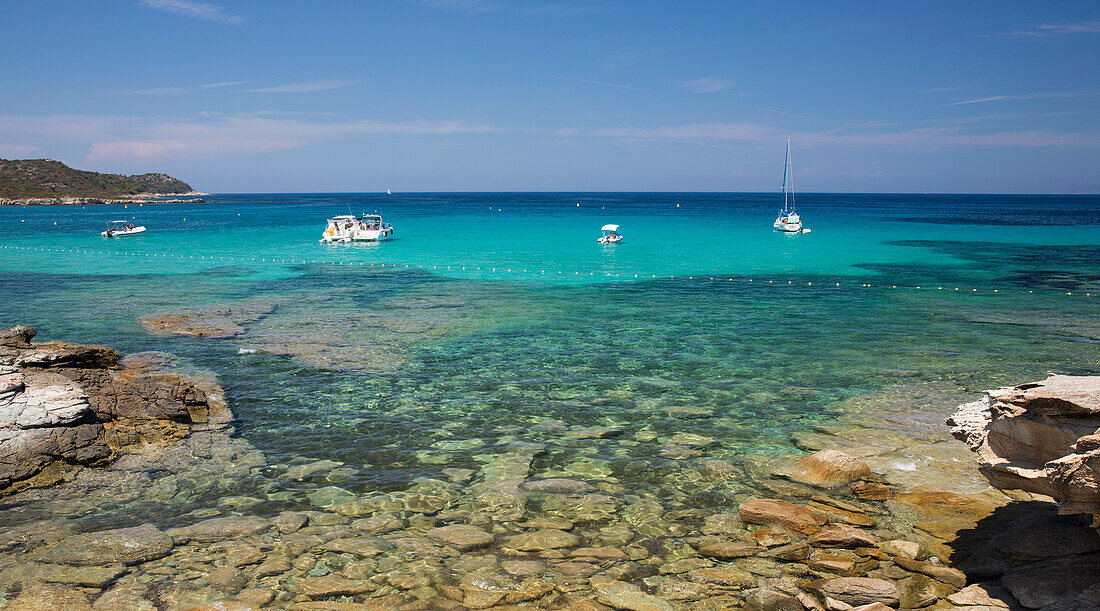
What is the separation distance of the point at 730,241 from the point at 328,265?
35.7 metres

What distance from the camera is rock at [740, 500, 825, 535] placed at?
8.28 m

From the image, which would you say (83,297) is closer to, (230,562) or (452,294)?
(452,294)

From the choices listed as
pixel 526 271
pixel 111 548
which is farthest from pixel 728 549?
pixel 526 271

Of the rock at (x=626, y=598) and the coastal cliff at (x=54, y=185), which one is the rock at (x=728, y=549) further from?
the coastal cliff at (x=54, y=185)

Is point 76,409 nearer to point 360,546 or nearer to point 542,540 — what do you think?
point 360,546

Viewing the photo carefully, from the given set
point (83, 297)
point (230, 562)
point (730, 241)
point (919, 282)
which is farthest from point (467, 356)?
point (730, 241)

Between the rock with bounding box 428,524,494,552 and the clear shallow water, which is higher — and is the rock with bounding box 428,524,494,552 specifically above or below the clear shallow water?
below

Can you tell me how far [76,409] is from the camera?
1087 centimetres

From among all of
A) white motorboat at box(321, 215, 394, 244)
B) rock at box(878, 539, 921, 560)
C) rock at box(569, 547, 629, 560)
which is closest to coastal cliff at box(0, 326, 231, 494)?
rock at box(569, 547, 629, 560)

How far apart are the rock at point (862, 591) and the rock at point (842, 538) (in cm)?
89

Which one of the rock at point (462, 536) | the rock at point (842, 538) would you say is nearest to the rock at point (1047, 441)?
the rock at point (842, 538)

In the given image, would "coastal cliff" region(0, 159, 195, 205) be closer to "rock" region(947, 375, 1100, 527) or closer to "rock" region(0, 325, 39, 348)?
"rock" region(0, 325, 39, 348)

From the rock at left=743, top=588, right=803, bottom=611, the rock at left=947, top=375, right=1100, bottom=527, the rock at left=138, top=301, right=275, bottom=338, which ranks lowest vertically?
the rock at left=743, top=588, right=803, bottom=611

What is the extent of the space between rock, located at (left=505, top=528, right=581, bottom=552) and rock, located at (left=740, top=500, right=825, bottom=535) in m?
2.16
